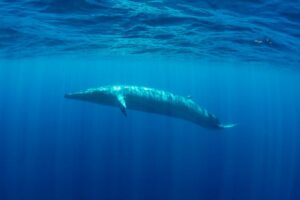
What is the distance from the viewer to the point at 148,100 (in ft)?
60.4

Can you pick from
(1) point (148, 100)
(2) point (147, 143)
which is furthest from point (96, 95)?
(2) point (147, 143)

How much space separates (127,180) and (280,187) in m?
13.5

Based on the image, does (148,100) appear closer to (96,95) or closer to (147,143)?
(96,95)

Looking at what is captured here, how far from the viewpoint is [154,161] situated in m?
29.9

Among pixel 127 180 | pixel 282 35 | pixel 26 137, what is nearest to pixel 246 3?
pixel 282 35

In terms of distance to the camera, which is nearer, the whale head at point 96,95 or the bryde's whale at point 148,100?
the whale head at point 96,95

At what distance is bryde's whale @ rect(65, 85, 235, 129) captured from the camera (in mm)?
17734

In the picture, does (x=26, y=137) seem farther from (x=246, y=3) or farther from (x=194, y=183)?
(x=246, y=3)

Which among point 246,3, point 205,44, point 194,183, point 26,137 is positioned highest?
point 246,3

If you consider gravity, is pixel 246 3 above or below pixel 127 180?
above

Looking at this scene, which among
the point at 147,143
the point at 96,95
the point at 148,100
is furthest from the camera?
the point at 147,143

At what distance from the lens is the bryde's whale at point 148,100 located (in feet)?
58.2

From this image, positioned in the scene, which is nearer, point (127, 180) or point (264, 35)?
point (264, 35)

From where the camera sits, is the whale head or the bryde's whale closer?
the whale head
